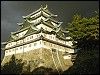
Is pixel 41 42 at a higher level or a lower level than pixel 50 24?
lower

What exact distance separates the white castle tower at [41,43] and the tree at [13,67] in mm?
952

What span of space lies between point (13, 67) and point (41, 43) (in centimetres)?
640

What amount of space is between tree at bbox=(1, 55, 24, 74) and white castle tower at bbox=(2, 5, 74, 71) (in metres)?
0.95

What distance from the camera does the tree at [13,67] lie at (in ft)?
115

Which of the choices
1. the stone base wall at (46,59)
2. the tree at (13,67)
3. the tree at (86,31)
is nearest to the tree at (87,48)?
the tree at (86,31)

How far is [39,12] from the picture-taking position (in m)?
45.1

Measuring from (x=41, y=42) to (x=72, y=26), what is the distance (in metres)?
6.19

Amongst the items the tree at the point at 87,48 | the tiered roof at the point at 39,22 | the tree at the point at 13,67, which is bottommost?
the tree at the point at 13,67

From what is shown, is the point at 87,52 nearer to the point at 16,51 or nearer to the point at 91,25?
the point at 91,25

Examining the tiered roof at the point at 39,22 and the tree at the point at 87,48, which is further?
the tiered roof at the point at 39,22

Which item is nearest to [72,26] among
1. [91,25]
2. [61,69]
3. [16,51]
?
[91,25]

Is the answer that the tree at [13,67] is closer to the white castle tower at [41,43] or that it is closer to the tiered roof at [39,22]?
the white castle tower at [41,43]

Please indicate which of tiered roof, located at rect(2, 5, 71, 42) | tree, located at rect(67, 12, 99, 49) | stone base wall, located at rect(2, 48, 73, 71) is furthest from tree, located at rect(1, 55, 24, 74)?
tree, located at rect(67, 12, 99, 49)

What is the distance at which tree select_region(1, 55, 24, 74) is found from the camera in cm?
3508
